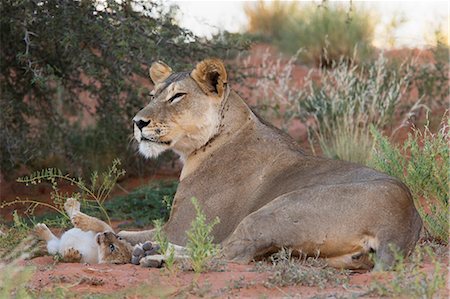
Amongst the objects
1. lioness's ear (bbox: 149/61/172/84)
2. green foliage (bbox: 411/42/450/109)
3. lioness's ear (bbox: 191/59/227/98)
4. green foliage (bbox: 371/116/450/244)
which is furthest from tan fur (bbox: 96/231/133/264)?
green foliage (bbox: 411/42/450/109)

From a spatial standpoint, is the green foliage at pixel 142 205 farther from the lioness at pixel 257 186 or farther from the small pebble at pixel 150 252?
the small pebble at pixel 150 252

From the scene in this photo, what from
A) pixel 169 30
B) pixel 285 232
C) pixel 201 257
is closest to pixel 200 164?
pixel 285 232

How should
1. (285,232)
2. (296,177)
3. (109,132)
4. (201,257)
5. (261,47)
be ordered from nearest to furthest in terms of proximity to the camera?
1. (201,257)
2. (285,232)
3. (296,177)
4. (109,132)
5. (261,47)

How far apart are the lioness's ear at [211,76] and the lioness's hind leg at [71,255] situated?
4.91 feet

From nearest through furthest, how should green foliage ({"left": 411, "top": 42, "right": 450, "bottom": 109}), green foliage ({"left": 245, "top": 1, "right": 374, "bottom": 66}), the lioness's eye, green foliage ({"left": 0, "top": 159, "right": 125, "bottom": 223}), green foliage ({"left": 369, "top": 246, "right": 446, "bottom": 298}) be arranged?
green foliage ({"left": 369, "top": 246, "right": 446, "bottom": 298}) < the lioness's eye < green foliage ({"left": 0, "top": 159, "right": 125, "bottom": 223}) < green foliage ({"left": 411, "top": 42, "right": 450, "bottom": 109}) < green foliage ({"left": 245, "top": 1, "right": 374, "bottom": 66})

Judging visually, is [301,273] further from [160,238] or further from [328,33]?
[328,33]

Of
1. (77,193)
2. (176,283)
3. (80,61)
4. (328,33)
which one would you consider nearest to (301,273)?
(176,283)

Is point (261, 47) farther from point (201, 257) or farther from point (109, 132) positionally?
point (201, 257)

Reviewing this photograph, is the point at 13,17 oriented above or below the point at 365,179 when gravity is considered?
above

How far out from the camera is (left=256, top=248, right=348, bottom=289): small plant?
534 cm

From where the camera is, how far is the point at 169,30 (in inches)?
420

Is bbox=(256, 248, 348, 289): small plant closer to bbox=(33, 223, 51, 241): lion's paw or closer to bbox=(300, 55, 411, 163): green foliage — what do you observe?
bbox=(33, 223, 51, 241): lion's paw

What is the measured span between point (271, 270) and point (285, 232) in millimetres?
457

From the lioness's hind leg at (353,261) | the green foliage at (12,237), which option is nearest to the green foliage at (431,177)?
the lioness's hind leg at (353,261)
